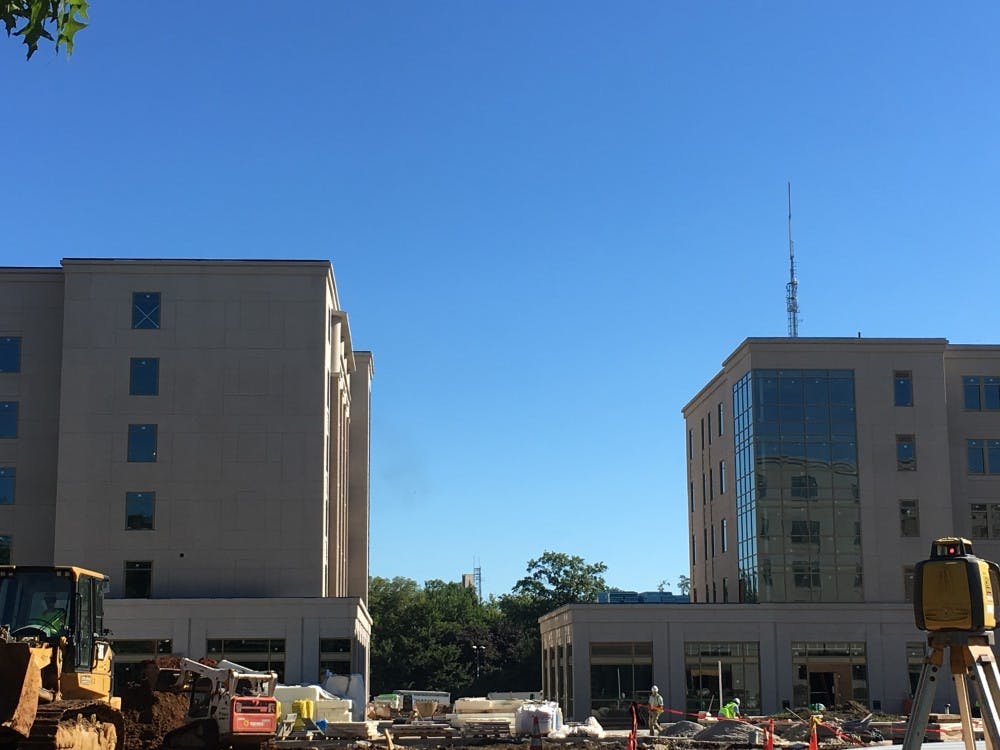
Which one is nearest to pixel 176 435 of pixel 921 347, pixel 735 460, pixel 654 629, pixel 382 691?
pixel 654 629

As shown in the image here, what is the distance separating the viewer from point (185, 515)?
2389 inches

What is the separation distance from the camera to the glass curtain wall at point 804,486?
67.0m

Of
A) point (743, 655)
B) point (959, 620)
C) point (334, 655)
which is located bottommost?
point (743, 655)

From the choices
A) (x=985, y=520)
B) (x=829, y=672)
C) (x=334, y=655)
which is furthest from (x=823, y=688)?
(x=334, y=655)

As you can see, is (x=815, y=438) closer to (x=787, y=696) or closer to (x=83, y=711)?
(x=787, y=696)

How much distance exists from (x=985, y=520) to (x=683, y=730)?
30.9m

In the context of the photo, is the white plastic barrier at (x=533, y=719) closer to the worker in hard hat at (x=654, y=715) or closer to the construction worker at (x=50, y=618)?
the worker in hard hat at (x=654, y=715)

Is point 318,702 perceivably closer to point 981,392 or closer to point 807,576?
point 807,576

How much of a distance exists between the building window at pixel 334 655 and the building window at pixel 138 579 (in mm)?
8233

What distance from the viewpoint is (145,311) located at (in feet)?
204

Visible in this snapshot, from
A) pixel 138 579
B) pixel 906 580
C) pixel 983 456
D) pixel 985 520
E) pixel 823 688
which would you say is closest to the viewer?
pixel 138 579

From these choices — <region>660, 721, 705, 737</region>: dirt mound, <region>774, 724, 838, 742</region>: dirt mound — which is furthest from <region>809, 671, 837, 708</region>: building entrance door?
<region>660, 721, 705, 737</region>: dirt mound

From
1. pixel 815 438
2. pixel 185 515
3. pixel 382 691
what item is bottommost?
pixel 382 691

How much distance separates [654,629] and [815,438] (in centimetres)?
1270
